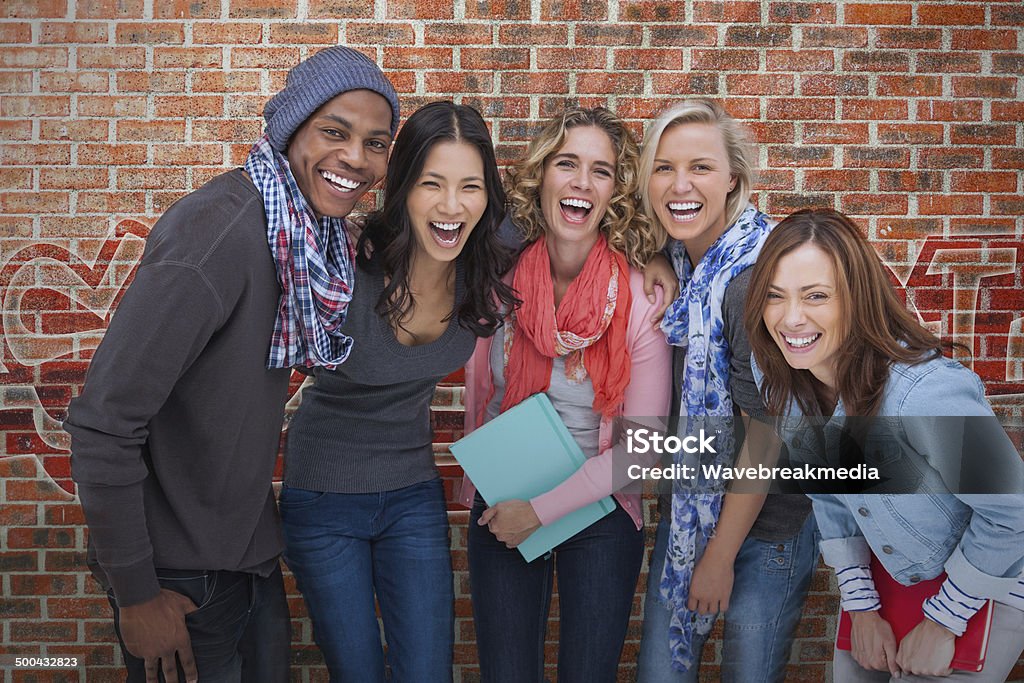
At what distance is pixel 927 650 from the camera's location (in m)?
1.86

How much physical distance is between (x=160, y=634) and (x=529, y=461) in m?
0.98

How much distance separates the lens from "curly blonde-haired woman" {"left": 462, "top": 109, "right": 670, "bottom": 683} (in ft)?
7.00

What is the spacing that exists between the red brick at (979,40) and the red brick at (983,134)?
0.28m

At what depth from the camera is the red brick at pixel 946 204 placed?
9.54 feet

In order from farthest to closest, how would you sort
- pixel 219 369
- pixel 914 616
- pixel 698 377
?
pixel 698 377 < pixel 914 616 < pixel 219 369

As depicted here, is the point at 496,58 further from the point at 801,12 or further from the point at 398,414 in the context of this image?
the point at 398,414

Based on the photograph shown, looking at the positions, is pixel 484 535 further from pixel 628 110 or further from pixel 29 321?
pixel 29 321

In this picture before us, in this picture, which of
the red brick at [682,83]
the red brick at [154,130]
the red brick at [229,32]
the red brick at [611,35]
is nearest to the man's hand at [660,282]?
the red brick at [682,83]

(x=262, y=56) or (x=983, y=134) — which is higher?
(x=262, y=56)

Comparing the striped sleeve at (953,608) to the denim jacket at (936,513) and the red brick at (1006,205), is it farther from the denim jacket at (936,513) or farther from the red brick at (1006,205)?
the red brick at (1006,205)

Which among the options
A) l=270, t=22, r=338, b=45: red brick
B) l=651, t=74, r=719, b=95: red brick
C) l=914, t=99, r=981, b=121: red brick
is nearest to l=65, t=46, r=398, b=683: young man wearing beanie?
l=270, t=22, r=338, b=45: red brick

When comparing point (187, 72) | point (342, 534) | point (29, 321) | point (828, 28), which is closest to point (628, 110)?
point (828, 28)

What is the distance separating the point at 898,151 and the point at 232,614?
2682 millimetres

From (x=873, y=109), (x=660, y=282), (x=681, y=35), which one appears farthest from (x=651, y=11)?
(x=660, y=282)
